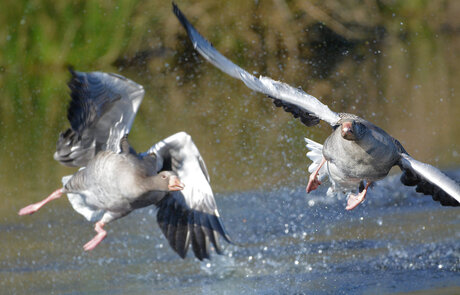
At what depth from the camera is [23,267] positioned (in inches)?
233

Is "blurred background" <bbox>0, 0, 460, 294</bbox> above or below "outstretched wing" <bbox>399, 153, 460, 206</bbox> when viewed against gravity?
below

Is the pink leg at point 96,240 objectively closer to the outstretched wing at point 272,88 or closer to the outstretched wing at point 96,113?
the outstretched wing at point 96,113

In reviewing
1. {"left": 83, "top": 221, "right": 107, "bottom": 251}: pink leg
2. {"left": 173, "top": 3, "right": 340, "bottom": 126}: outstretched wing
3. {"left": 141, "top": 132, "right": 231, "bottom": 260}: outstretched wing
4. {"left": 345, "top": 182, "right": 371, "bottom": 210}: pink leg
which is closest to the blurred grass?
{"left": 141, "top": 132, "right": 231, "bottom": 260}: outstretched wing

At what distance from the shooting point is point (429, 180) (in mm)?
5121

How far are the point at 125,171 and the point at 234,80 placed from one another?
7.61 meters

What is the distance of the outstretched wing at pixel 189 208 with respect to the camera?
5.78 meters

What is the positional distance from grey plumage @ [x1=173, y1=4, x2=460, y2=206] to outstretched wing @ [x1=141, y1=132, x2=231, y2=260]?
0.73 meters

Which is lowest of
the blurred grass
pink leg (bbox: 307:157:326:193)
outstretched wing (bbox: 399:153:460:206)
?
the blurred grass

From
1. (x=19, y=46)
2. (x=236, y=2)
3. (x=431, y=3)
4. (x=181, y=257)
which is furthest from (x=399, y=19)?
(x=181, y=257)

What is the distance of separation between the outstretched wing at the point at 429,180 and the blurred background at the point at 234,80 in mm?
1920

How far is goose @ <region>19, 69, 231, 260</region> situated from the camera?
545 centimetres

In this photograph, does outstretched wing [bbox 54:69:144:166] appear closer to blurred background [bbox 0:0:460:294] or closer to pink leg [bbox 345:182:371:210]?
blurred background [bbox 0:0:460:294]

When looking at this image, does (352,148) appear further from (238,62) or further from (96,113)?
(238,62)

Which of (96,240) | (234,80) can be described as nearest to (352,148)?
(96,240)
